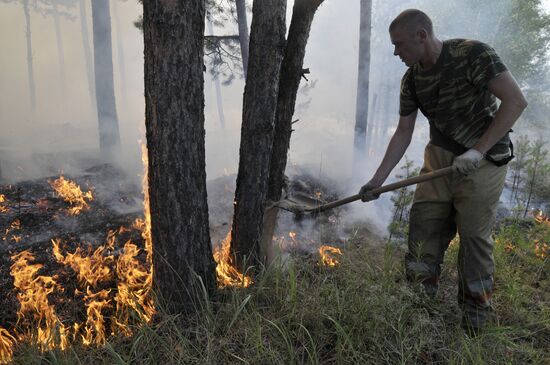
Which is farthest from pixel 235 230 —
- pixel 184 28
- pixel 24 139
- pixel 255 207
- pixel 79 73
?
pixel 79 73

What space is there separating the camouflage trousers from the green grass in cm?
21

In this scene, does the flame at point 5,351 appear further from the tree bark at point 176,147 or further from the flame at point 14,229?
the flame at point 14,229

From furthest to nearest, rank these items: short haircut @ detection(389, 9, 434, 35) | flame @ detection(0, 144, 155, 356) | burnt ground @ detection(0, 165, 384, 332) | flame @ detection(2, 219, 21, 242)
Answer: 1. flame @ detection(2, 219, 21, 242)
2. burnt ground @ detection(0, 165, 384, 332)
3. flame @ detection(0, 144, 155, 356)
4. short haircut @ detection(389, 9, 434, 35)

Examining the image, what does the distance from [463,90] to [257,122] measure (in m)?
1.74

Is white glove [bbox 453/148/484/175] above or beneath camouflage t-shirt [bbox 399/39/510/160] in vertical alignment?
beneath

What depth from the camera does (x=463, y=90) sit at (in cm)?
264

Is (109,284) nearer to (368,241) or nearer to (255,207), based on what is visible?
(255,207)

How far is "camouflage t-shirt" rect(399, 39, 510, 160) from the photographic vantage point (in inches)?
98.5

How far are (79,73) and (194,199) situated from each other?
142 ft

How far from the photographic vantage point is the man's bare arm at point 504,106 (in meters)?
2.38

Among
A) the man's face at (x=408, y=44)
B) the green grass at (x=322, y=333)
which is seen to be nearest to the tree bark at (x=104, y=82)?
the green grass at (x=322, y=333)

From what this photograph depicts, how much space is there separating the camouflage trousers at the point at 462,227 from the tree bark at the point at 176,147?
186 centimetres

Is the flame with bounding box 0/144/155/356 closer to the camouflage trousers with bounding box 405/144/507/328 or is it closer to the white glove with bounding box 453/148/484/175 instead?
the camouflage trousers with bounding box 405/144/507/328

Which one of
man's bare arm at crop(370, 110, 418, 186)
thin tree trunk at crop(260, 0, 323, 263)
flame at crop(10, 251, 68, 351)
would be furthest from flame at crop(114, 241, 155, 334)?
man's bare arm at crop(370, 110, 418, 186)
